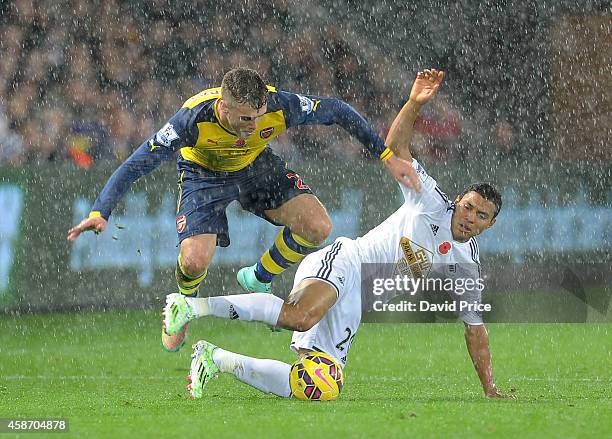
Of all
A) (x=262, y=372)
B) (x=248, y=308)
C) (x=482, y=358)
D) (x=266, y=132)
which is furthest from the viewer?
(x=266, y=132)

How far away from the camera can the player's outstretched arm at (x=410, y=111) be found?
762 cm

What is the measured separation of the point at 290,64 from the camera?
48.7ft

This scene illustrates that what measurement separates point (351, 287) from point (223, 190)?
144 cm

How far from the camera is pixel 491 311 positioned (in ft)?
42.1

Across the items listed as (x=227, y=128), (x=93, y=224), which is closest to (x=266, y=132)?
(x=227, y=128)

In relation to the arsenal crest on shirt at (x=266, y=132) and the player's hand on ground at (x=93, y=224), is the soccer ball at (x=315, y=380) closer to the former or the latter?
the player's hand on ground at (x=93, y=224)

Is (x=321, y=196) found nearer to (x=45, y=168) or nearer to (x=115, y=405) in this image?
(x=45, y=168)

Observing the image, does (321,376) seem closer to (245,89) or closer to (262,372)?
(262,372)

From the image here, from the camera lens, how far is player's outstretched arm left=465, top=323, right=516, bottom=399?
7.40 metres

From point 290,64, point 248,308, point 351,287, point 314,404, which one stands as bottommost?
point 314,404

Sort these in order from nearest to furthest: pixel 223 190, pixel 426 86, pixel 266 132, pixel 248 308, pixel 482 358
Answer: pixel 248 308, pixel 482 358, pixel 426 86, pixel 266 132, pixel 223 190

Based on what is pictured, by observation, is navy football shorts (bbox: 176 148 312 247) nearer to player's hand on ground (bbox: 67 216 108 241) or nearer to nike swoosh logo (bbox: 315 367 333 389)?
player's hand on ground (bbox: 67 216 108 241)

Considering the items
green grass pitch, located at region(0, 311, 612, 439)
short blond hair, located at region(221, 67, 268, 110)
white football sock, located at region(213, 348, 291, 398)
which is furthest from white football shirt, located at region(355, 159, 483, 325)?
short blond hair, located at region(221, 67, 268, 110)

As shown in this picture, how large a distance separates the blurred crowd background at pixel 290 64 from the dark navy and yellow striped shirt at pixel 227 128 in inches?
211
